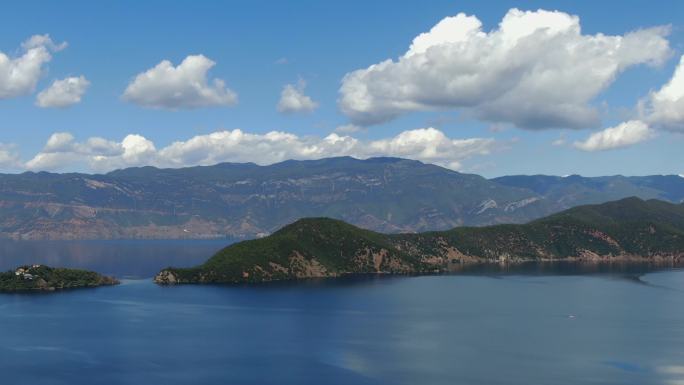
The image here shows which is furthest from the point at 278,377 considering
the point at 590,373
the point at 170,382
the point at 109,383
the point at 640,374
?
the point at 640,374

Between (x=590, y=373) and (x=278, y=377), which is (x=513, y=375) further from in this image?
(x=278, y=377)

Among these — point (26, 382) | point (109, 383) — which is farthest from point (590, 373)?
point (26, 382)

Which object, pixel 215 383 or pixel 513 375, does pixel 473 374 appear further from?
pixel 215 383

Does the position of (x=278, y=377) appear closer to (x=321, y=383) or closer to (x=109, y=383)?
(x=321, y=383)

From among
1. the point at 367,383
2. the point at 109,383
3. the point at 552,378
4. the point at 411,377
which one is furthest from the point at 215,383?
the point at 552,378

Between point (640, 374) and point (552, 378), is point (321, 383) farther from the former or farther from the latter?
point (640, 374)
